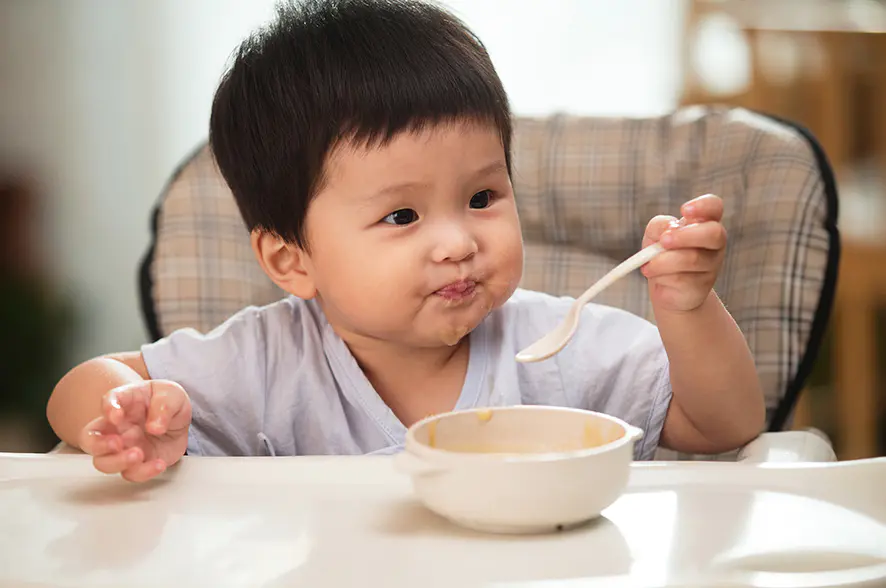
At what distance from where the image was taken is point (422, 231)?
96 centimetres

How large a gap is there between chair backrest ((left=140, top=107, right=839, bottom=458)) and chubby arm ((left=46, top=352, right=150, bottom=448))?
370mm

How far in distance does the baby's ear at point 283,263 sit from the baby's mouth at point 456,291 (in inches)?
7.6

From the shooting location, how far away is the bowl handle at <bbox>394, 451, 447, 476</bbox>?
1.99ft

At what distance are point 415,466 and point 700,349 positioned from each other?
438mm

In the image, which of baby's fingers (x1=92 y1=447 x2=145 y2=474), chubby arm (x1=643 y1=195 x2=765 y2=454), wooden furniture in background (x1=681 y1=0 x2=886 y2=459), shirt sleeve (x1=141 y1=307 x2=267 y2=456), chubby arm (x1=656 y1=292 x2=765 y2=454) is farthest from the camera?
wooden furniture in background (x1=681 y1=0 x2=886 y2=459)

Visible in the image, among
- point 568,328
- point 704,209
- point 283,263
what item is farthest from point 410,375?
point 704,209

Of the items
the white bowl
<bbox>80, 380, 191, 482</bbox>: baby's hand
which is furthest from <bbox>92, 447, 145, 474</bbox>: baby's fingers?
the white bowl

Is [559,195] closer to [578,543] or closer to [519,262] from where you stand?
[519,262]

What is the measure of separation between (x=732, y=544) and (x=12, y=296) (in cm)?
244

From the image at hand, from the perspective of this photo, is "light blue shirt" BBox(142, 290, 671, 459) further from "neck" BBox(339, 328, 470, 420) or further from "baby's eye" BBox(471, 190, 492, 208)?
"baby's eye" BBox(471, 190, 492, 208)

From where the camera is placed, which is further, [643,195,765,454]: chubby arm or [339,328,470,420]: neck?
[339,328,470,420]: neck

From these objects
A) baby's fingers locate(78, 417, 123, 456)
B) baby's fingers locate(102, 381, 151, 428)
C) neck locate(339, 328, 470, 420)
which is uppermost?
baby's fingers locate(102, 381, 151, 428)

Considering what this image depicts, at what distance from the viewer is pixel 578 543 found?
0.59m

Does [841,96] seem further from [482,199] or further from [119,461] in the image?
[119,461]
